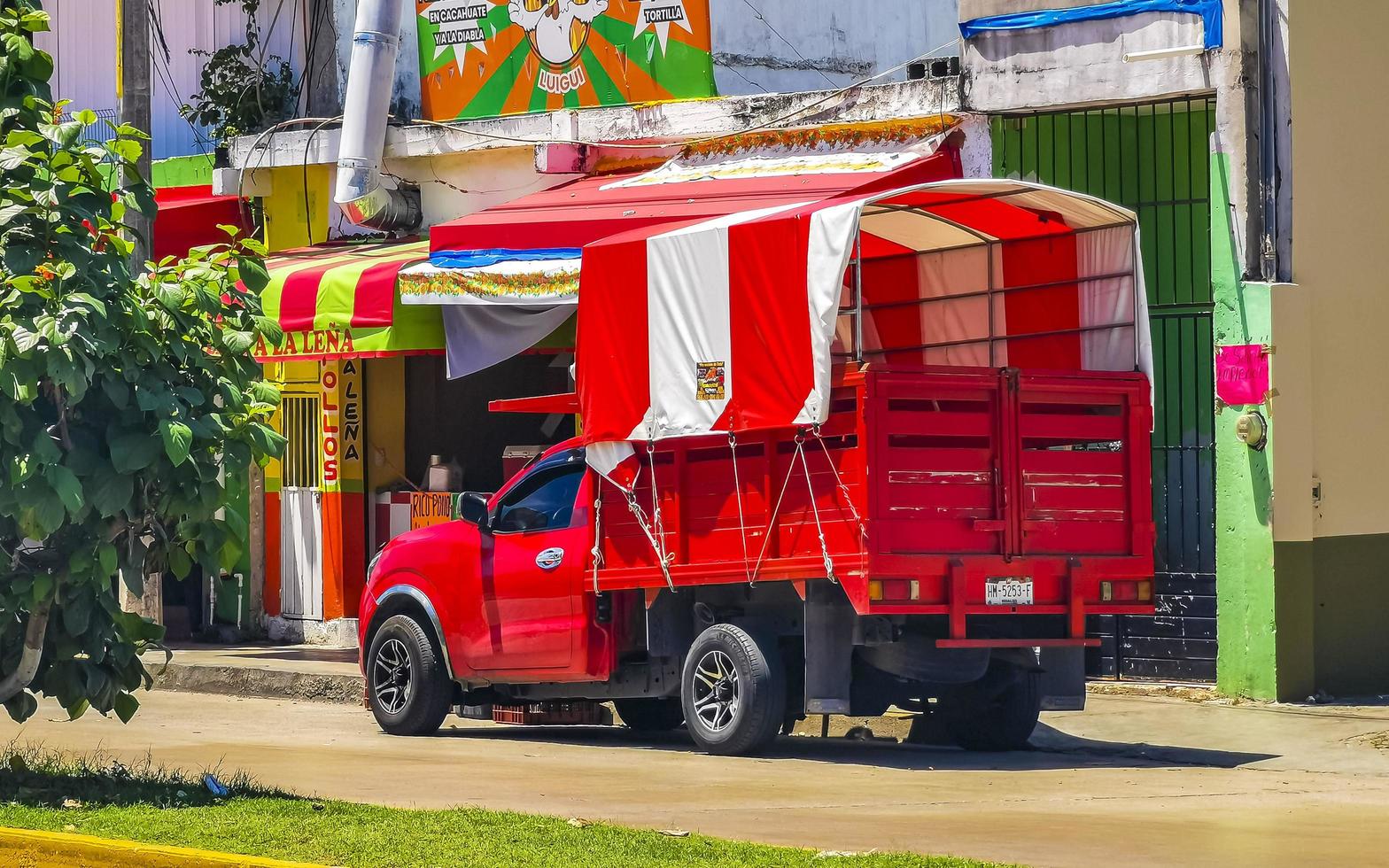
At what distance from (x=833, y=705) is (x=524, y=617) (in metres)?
2.41

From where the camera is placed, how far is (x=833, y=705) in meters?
11.4

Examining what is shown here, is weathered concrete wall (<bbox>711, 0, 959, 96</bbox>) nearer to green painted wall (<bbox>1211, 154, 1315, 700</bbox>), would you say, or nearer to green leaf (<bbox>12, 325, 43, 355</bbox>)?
green painted wall (<bbox>1211, 154, 1315, 700</bbox>)

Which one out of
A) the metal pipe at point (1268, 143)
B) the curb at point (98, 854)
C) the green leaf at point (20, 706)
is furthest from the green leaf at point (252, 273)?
the metal pipe at point (1268, 143)

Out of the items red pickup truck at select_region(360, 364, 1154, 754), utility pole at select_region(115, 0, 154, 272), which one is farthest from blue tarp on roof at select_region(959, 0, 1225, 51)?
utility pole at select_region(115, 0, 154, 272)

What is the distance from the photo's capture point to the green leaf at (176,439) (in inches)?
353

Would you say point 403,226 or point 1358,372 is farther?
point 403,226

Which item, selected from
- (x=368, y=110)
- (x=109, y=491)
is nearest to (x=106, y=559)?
(x=109, y=491)

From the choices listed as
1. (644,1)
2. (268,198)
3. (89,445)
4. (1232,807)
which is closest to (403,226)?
(268,198)

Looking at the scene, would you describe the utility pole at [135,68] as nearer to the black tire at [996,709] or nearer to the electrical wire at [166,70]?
the electrical wire at [166,70]

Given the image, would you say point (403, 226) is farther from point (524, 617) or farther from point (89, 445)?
point (89, 445)

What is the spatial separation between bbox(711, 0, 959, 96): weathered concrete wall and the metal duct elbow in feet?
9.82

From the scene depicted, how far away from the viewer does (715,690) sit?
470 inches

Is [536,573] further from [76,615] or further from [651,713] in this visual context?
[76,615]

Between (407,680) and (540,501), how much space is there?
5.15 ft
